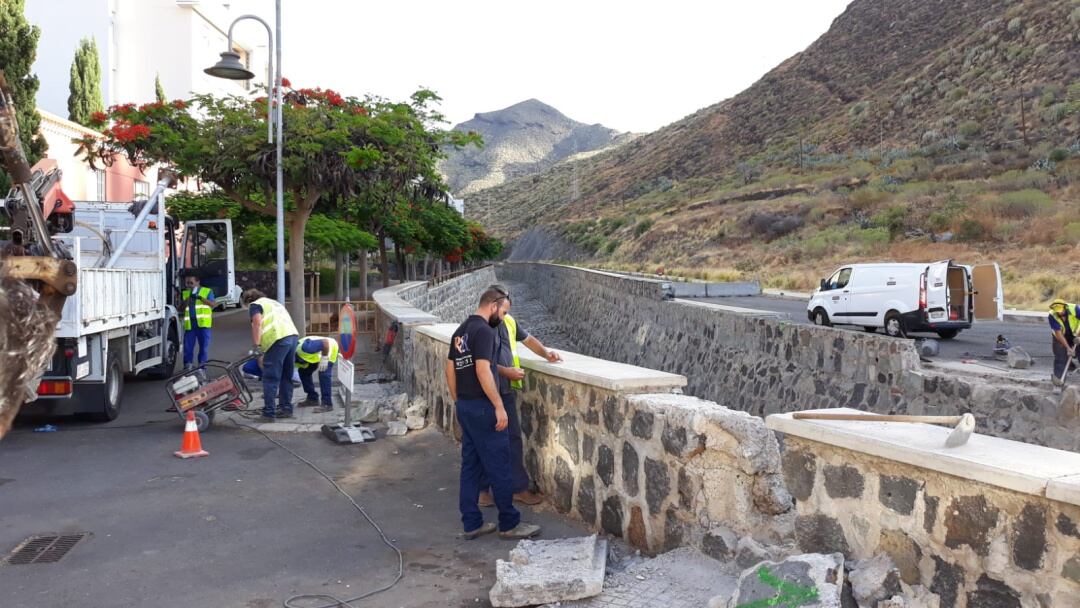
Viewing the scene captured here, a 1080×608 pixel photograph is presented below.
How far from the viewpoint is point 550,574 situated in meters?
4.31

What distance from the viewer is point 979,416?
988 centimetres

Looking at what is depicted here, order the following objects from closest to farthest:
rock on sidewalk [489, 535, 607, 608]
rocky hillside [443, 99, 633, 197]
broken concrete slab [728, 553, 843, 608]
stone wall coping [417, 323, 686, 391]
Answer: broken concrete slab [728, 553, 843, 608] < rock on sidewalk [489, 535, 607, 608] < stone wall coping [417, 323, 686, 391] < rocky hillside [443, 99, 633, 197]

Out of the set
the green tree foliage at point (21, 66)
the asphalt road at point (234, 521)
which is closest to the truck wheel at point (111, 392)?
the asphalt road at point (234, 521)

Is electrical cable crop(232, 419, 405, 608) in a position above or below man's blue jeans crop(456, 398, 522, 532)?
below

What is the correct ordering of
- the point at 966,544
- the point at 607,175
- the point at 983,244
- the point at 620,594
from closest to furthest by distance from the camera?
the point at 966,544 → the point at 620,594 → the point at 983,244 → the point at 607,175

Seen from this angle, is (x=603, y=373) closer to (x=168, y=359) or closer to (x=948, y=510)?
(x=948, y=510)

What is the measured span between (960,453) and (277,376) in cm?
777

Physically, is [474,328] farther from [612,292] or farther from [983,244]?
[983,244]

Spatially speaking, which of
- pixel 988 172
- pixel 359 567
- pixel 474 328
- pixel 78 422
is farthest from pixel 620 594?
pixel 988 172

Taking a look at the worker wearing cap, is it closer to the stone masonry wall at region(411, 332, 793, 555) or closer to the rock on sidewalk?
the stone masonry wall at region(411, 332, 793, 555)

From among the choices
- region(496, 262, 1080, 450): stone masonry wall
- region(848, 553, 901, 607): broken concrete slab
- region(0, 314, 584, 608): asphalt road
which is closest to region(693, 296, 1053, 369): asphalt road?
region(496, 262, 1080, 450): stone masonry wall

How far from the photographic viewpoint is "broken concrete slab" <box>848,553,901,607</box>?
3.32 meters

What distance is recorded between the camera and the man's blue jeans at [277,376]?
9562 mm

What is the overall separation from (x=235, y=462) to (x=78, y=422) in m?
3.33
